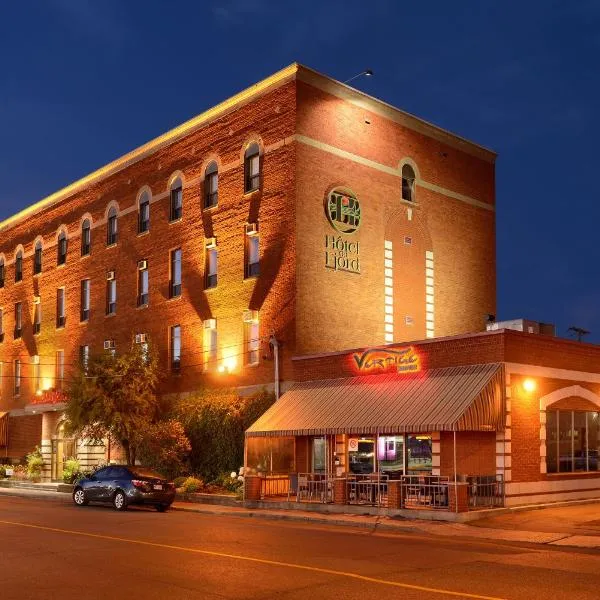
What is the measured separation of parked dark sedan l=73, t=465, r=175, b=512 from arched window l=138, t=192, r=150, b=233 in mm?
15961

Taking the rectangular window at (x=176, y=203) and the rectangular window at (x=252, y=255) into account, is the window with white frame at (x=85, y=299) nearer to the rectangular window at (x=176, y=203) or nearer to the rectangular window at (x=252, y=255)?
the rectangular window at (x=176, y=203)

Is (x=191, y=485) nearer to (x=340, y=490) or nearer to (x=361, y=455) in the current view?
(x=361, y=455)

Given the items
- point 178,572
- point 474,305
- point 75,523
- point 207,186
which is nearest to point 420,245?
point 474,305

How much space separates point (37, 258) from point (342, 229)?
77.8 ft

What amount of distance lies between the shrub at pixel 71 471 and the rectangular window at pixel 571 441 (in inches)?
838

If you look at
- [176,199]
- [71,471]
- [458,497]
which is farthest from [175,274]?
[458,497]

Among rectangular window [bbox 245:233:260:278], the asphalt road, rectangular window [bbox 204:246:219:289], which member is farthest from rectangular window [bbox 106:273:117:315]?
the asphalt road

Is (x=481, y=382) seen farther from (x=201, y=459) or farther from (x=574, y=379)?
(x=201, y=459)

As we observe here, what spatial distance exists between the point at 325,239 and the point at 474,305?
10.1 metres

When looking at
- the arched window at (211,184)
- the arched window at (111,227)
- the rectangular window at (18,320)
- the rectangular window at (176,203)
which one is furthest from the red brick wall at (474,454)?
the rectangular window at (18,320)

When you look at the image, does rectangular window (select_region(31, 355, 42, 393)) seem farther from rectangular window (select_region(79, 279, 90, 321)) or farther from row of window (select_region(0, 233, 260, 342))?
rectangular window (select_region(79, 279, 90, 321))

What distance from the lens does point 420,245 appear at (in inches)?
1544

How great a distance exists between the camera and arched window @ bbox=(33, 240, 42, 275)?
51.9 metres

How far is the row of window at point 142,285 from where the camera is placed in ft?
119
